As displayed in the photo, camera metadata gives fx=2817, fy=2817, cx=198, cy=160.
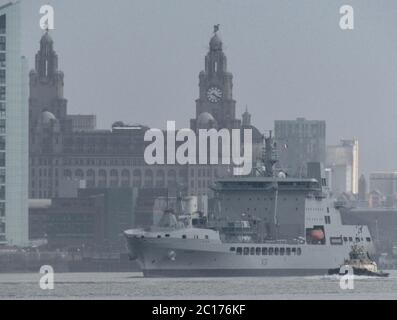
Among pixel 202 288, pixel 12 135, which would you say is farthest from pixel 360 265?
pixel 12 135

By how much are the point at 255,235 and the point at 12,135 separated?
4139 cm

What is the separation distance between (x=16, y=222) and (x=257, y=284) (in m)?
54.5

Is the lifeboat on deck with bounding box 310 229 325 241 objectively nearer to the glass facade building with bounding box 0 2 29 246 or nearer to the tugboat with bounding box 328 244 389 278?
the tugboat with bounding box 328 244 389 278

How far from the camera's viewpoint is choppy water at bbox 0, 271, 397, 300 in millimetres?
120562

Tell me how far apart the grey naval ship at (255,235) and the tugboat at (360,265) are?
9.42ft

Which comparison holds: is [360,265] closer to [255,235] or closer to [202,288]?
[255,235]

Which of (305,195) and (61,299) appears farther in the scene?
(305,195)

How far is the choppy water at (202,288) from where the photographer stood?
396ft

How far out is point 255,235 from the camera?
14950cm

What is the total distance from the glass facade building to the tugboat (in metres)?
42.3
